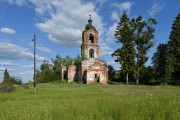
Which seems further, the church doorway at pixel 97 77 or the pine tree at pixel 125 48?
the church doorway at pixel 97 77

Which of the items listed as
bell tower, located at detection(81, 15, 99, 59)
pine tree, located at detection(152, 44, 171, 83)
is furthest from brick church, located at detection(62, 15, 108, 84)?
pine tree, located at detection(152, 44, 171, 83)

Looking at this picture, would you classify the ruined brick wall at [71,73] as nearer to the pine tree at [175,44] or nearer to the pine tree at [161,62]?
the pine tree at [161,62]

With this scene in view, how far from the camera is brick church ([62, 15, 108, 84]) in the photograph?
60000 mm

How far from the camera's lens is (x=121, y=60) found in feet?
185

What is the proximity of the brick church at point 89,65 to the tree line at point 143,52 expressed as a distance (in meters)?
3.71

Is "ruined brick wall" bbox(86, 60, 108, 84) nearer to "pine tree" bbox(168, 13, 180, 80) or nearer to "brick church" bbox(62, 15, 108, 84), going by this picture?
"brick church" bbox(62, 15, 108, 84)

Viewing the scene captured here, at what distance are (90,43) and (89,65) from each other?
18.7 feet

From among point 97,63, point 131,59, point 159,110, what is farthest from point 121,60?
point 159,110

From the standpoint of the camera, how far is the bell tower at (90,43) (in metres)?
64.5

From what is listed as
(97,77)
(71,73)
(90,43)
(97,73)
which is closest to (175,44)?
(97,73)

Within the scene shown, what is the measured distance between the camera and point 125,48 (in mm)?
57406

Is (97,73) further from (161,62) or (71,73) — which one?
(161,62)

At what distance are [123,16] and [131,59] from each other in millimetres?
10128

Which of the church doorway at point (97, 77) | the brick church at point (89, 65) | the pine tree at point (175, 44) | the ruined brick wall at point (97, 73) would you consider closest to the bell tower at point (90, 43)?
the brick church at point (89, 65)
